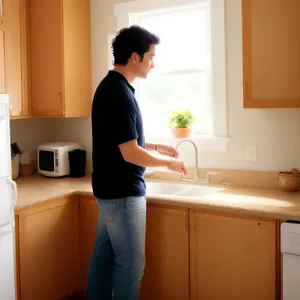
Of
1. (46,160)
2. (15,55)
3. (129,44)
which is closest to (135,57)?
(129,44)

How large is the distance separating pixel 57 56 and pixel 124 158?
146 centimetres

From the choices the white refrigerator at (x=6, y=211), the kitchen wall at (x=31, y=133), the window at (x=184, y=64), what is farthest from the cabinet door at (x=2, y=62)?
the window at (x=184, y=64)

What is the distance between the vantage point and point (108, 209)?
2.76 meters

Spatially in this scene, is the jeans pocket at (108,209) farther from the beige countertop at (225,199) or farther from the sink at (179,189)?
the sink at (179,189)

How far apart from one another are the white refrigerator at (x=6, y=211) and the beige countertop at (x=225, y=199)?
6.4 inches

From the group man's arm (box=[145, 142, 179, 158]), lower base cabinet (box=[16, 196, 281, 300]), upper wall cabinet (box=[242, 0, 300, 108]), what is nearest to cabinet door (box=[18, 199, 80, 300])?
lower base cabinet (box=[16, 196, 281, 300])

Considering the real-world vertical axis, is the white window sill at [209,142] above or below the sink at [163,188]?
above

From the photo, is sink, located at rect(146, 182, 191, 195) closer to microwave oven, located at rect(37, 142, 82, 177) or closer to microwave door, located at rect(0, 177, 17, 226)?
microwave oven, located at rect(37, 142, 82, 177)

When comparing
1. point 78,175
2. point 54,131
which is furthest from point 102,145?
point 54,131

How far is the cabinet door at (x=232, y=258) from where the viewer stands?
272cm

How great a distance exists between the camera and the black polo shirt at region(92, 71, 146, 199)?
2.58 m

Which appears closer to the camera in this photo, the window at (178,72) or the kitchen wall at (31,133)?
the window at (178,72)

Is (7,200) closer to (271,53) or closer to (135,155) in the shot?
(135,155)

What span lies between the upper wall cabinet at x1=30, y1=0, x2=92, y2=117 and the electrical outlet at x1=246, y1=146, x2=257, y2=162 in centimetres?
132
